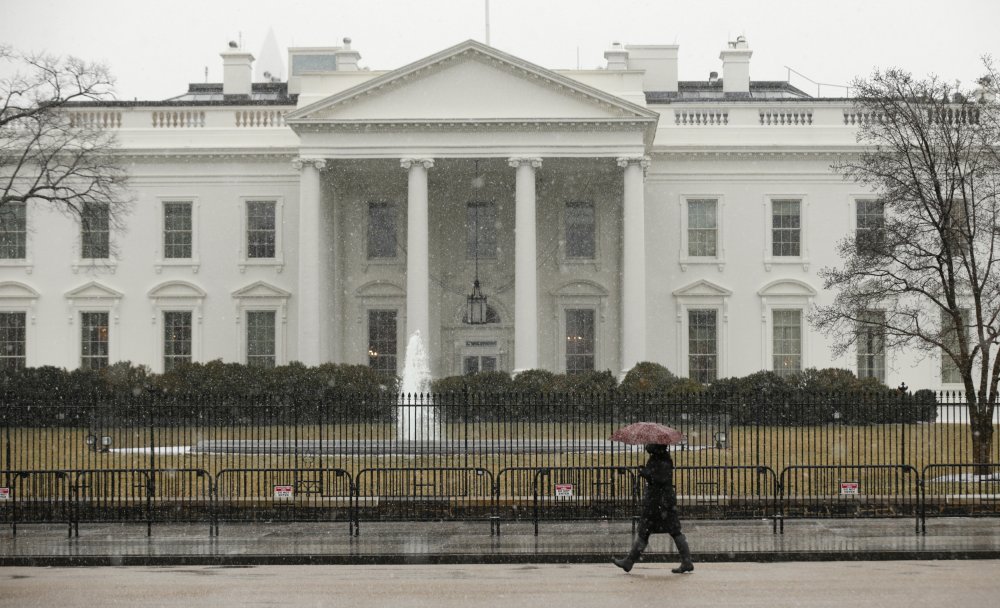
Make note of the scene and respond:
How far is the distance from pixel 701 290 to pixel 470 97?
1116 centimetres

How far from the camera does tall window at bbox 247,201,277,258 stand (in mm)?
47781

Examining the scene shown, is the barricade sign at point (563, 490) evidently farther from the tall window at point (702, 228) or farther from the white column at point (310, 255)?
the tall window at point (702, 228)

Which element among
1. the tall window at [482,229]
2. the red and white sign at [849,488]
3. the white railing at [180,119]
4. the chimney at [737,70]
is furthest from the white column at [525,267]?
the red and white sign at [849,488]

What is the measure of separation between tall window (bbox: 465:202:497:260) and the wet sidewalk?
94.7 ft

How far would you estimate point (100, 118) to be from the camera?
1863 inches

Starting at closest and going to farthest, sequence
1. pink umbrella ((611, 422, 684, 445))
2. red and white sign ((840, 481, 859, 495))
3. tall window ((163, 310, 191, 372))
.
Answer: pink umbrella ((611, 422, 684, 445)) < red and white sign ((840, 481, 859, 495)) < tall window ((163, 310, 191, 372))

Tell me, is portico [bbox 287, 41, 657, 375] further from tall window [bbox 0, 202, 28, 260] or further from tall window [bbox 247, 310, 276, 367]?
tall window [bbox 0, 202, 28, 260]

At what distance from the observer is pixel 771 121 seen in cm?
4769

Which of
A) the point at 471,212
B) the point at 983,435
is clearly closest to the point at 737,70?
the point at 471,212

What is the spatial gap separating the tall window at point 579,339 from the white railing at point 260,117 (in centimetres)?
1284

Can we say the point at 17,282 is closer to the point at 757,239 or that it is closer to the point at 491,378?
the point at 491,378

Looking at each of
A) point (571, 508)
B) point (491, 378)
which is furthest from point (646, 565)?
point (491, 378)

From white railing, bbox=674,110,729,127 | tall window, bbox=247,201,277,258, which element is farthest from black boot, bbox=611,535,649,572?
tall window, bbox=247,201,277,258

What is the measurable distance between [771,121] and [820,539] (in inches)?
1269
